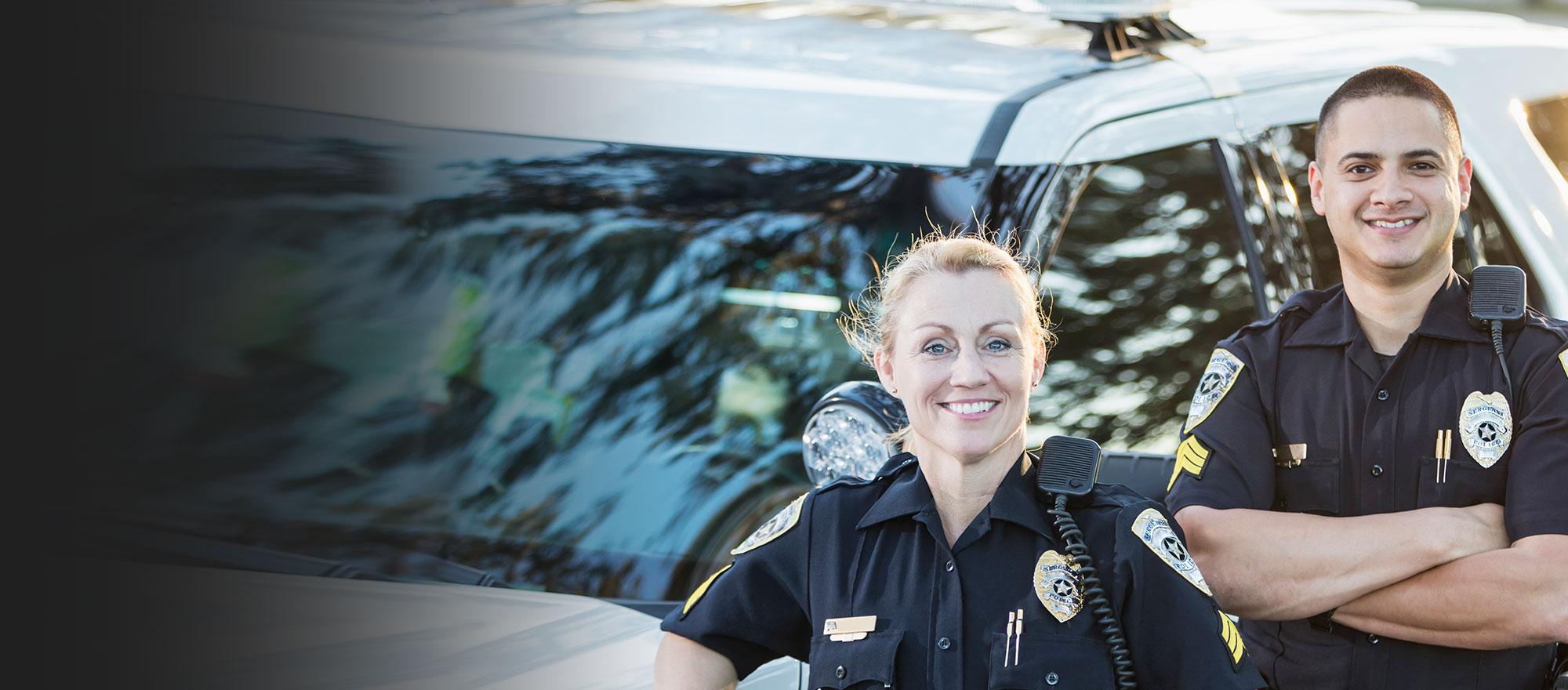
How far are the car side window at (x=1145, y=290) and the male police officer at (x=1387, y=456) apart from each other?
743 millimetres

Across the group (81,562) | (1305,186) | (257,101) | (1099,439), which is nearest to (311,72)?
(257,101)

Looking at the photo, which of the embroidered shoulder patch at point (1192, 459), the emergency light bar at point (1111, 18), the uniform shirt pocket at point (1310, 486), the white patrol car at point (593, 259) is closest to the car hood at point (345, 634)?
the white patrol car at point (593, 259)

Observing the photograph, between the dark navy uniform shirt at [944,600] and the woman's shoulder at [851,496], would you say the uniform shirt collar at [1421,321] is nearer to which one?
the dark navy uniform shirt at [944,600]

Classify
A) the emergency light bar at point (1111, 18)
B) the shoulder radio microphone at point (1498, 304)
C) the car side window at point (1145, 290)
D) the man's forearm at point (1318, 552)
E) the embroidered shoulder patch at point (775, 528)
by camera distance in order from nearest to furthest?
the embroidered shoulder patch at point (775, 528) → the man's forearm at point (1318, 552) → the shoulder radio microphone at point (1498, 304) → the car side window at point (1145, 290) → the emergency light bar at point (1111, 18)

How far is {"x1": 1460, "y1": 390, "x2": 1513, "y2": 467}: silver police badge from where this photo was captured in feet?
8.74

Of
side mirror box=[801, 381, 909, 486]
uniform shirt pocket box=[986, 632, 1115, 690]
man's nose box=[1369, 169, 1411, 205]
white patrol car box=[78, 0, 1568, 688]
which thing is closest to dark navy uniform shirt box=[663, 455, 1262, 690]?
uniform shirt pocket box=[986, 632, 1115, 690]

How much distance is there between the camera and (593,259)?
3.19m

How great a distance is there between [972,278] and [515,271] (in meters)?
1.00

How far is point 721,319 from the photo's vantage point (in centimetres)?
326

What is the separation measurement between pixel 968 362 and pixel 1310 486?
0.73m

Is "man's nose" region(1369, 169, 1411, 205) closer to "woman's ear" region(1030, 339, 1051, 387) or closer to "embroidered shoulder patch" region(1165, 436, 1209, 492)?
"embroidered shoulder patch" region(1165, 436, 1209, 492)

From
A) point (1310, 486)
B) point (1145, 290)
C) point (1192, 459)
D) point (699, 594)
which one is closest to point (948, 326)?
point (699, 594)

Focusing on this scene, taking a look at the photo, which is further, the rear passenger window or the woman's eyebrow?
the rear passenger window

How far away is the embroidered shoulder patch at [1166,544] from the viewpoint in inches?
90.2
